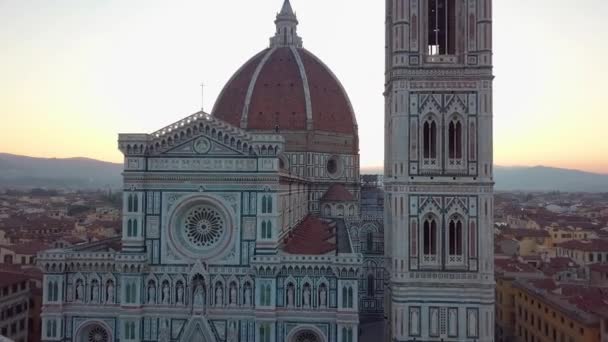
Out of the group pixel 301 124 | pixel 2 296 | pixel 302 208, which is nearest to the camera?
pixel 2 296

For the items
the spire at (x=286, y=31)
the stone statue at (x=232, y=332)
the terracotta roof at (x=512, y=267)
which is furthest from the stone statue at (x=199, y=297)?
the spire at (x=286, y=31)

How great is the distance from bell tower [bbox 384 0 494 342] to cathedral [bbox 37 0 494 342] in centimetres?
5

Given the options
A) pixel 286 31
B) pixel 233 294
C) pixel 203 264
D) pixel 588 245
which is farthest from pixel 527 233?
pixel 203 264

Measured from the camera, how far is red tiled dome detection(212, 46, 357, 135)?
149 feet

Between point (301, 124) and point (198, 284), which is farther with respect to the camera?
point (301, 124)

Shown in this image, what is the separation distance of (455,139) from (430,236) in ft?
15.1

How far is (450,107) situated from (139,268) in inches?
623

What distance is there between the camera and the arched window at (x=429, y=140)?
28094 millimetres

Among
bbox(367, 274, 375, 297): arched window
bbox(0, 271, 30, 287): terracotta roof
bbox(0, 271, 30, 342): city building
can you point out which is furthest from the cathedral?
bbox(367, 274, 375, 297): arched window

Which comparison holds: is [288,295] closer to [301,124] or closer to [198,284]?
[198,284]

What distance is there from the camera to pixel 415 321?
2758cm

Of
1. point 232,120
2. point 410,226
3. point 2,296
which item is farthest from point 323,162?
point 2,296

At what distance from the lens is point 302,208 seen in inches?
1635

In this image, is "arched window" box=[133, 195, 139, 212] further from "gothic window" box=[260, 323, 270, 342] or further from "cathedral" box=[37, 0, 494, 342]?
"gothic window" box=[260, 323, 270, 342]
